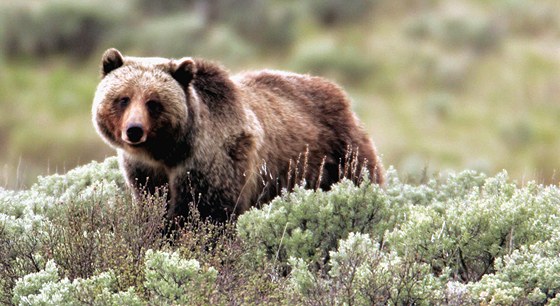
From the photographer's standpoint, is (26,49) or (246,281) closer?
(246,281)

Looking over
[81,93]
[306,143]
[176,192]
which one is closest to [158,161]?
[176,192]

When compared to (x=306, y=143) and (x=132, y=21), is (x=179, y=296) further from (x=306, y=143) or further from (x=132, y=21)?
(x=132, y=21)

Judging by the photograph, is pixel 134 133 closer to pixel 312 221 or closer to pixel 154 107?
pixel 154 107

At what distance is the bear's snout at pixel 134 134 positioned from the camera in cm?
661

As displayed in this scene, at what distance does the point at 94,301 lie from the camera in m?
5.03

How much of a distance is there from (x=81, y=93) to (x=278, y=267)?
676 inches

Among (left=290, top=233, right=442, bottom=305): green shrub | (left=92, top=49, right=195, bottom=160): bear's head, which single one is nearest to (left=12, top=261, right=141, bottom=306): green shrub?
→ (left=290, top=233, right=442, bottom=305): green shrub

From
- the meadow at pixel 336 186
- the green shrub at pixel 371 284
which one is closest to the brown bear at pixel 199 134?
the meadow at pixel 336 186

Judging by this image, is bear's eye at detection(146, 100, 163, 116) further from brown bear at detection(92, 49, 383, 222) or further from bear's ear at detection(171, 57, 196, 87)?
bear's ear at detection(171, 57, 196, 87)

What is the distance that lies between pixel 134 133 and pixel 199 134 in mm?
598

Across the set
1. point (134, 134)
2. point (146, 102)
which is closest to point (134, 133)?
point (134, 134)

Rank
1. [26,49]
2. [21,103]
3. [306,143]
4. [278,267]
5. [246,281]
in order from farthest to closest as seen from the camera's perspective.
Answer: [26,49] → [21,103] → [306,143] → [278,267] → [246,281]

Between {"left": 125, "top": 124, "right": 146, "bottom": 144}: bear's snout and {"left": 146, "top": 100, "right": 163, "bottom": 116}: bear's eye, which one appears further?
{"left": 146, "top": 100, "right": 163, "bottom": 116}: bear's eye

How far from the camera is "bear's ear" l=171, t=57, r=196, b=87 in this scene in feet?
23.1
